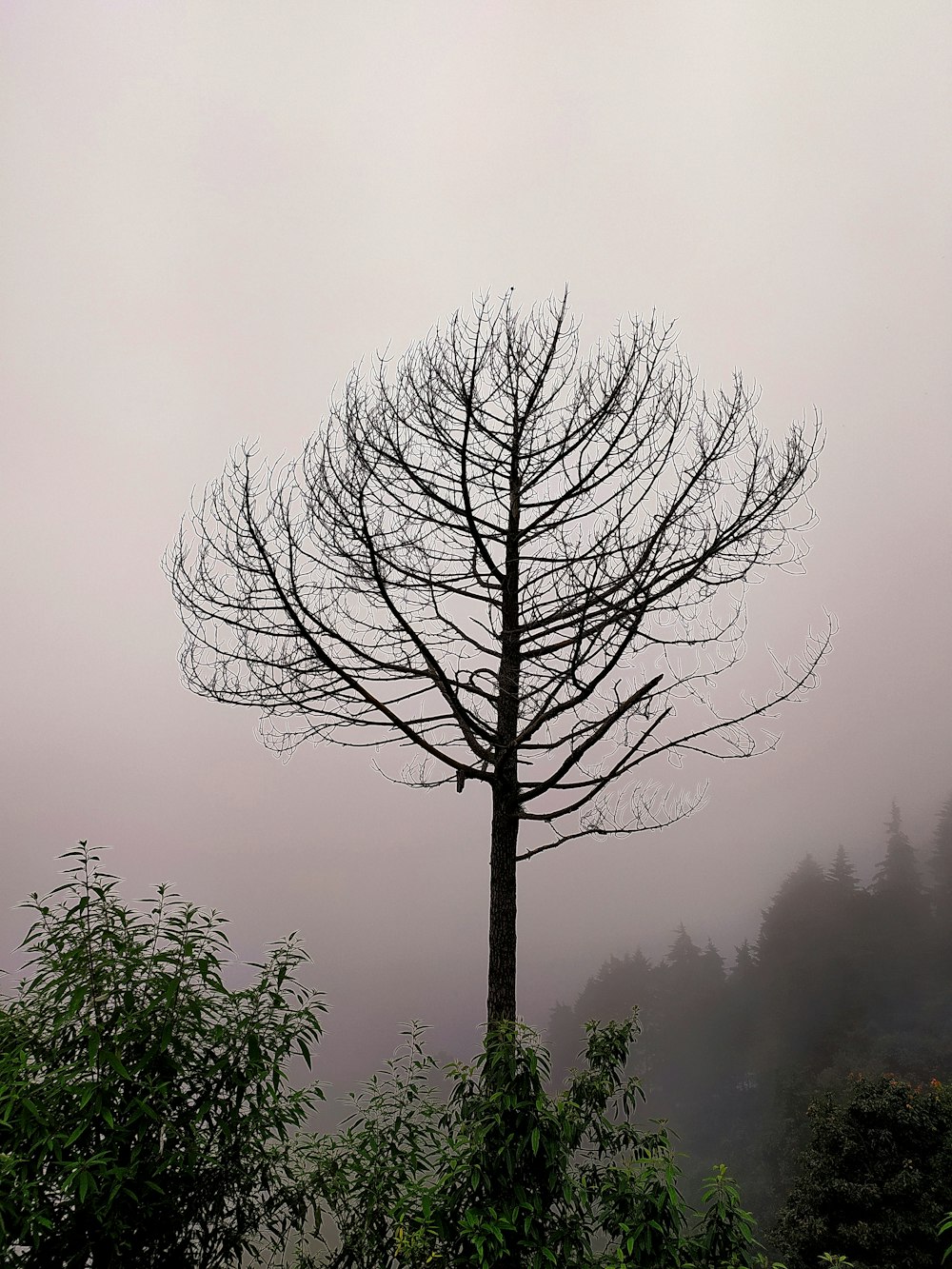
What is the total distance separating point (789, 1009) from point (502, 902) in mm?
20430

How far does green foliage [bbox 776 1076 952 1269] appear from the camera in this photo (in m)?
6.35

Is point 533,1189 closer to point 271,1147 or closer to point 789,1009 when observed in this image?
point 271,1147

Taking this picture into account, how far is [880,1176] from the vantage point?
21.8ft

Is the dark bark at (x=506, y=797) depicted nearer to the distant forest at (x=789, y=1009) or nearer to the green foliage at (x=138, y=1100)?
the green foliage at (x=138, y=1100)

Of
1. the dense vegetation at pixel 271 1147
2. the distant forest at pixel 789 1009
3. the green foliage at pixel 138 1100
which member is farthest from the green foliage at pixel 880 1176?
the distant forest at pixel 789 1009

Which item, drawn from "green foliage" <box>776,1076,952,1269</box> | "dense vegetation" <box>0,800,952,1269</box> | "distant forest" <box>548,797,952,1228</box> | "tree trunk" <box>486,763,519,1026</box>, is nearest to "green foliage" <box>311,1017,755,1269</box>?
"dense vegetation" <box>0,800,952,1269</box>

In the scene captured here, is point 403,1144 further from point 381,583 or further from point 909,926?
point 909,926

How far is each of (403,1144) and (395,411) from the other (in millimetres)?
3248

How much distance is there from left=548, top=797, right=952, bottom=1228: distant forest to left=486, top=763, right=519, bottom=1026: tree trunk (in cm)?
1339

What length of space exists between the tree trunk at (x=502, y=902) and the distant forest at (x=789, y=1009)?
1339 centimetres

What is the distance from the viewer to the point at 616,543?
3402 millimetres

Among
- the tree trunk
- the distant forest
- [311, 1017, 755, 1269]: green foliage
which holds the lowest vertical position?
the distant forest

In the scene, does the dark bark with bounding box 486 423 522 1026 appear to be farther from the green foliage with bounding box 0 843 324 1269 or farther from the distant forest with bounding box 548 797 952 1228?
the distant forest with bounding box 548 797 952 1228

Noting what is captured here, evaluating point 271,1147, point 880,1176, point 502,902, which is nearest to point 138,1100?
point 271,1147
